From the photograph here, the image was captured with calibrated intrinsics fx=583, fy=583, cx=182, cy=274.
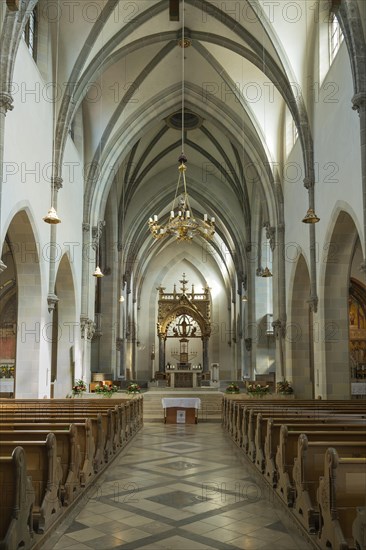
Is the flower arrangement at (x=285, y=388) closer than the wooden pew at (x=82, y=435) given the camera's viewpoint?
No

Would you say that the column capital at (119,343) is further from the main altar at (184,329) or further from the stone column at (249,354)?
the main altar at (184,329)

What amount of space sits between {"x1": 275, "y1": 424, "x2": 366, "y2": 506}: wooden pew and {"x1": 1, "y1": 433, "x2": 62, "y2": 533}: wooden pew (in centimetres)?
267

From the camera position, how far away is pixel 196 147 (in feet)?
101

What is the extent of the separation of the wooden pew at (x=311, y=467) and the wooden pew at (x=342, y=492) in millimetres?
703

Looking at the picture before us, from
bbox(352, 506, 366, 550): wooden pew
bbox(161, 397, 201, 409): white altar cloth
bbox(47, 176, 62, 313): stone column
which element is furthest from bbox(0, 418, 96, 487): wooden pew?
bbox(161, 397, 201, 409): white altar cloth

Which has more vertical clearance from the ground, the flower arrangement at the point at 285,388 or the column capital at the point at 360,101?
the column capital at the point at 360,101

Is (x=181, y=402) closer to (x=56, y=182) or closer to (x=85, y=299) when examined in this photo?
(x=85, y=299)

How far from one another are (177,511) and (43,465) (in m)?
1.89

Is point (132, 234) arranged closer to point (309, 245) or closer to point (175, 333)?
point (175, 333)

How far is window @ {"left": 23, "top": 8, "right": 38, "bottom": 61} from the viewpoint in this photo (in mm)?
15447

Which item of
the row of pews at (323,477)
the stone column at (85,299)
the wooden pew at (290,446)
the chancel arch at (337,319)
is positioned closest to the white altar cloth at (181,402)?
the stone column at (85,299)

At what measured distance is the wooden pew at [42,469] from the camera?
5.68 metres

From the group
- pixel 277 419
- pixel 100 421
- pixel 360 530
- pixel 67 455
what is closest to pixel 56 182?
pixel 100 421

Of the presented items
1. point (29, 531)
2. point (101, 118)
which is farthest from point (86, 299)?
point (29, 531)
